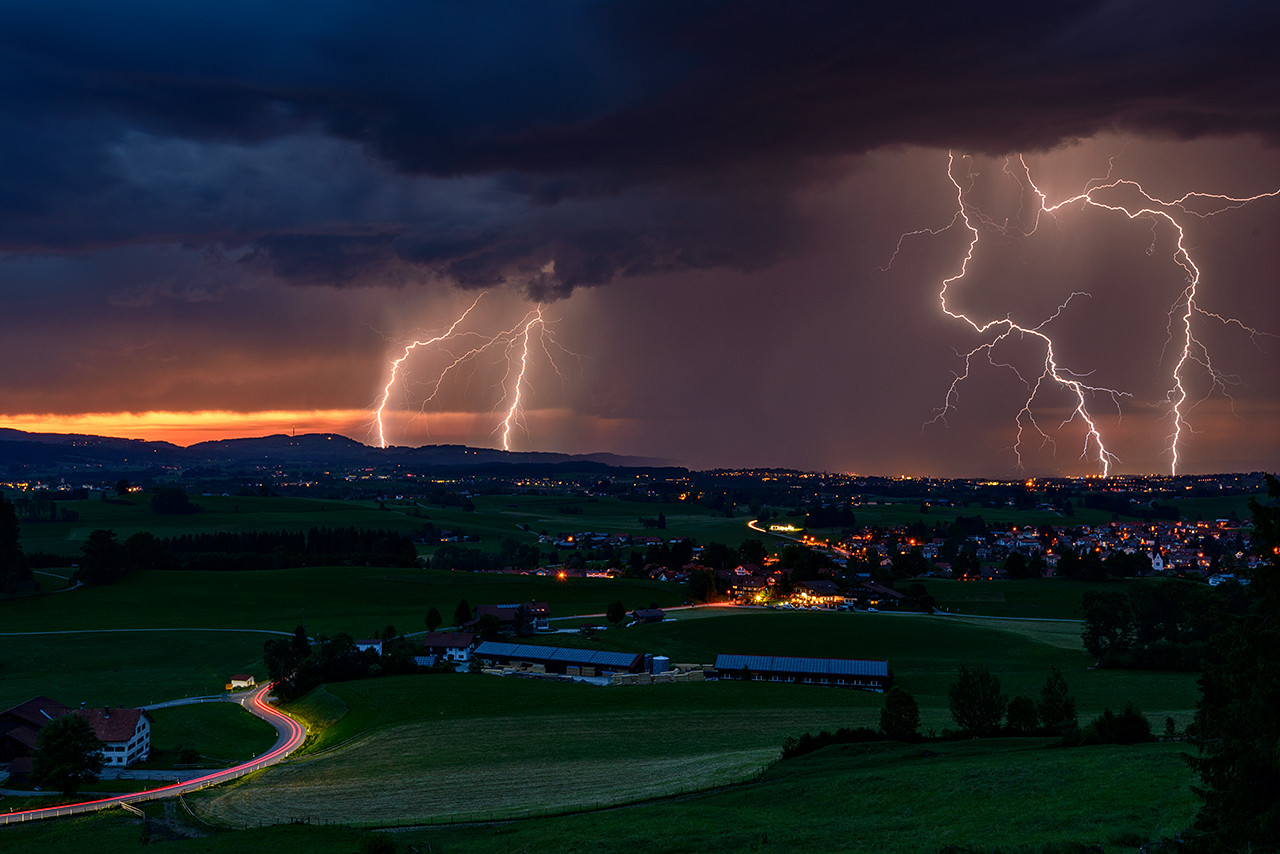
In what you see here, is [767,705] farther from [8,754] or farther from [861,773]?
[8,754]

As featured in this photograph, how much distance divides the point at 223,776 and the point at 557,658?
3388 centimetres

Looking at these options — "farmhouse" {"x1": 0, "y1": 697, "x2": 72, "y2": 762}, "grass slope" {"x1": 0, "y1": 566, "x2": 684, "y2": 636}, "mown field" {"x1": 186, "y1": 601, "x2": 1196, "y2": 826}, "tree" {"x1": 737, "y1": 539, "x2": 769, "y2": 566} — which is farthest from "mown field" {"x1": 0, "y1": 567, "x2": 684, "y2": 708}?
"tree" {"x1": 737, "y1": 539, "x2": 769, "y2": 566}

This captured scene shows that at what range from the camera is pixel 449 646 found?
75250 millimetres

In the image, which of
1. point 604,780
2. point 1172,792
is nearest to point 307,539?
point 604,780

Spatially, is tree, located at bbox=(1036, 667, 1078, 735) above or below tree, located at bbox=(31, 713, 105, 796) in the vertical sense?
above

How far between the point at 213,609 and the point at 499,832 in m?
81.0

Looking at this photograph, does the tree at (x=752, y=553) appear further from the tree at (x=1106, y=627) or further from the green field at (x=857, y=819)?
the green field at (x=857, y=819)

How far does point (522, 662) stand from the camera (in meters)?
72.5

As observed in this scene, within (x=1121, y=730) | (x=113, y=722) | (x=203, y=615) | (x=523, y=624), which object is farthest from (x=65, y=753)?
(x=203, y=615)

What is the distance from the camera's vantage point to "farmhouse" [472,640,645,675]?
67.2 m

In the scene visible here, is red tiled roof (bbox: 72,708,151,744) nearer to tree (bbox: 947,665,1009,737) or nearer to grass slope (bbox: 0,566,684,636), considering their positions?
grass slope (bbox: 0,566,684,636)

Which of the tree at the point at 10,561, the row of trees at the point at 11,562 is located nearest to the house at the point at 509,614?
the row of trees at the point at 11,562

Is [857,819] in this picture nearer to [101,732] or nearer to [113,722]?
[101,732]

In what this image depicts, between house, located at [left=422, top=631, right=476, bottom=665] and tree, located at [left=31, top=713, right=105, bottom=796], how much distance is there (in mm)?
36612
